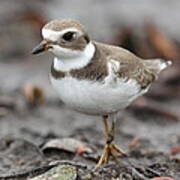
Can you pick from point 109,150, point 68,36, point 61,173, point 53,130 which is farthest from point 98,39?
point 61,173

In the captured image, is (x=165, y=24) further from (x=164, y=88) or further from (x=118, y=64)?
(x=118, y=64)

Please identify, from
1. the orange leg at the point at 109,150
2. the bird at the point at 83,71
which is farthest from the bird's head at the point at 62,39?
the orange leg at the point at 109,150

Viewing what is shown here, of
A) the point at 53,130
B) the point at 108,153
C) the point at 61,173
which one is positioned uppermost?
the point at 61,173

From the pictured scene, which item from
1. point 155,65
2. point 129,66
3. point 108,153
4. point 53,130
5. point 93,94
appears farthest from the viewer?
point 53,130

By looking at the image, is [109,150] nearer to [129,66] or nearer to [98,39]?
[129,66]

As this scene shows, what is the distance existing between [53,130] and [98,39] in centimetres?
346

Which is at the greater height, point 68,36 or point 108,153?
point 68,36

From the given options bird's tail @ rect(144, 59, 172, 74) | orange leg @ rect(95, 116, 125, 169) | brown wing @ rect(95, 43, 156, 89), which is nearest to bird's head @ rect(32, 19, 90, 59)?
brown wing @ rect(95, 43, 156, 89)

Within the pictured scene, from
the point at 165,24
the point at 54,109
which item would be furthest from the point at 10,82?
the point at 165,24

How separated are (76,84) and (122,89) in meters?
0.40

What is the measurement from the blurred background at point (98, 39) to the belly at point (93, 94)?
1263 mm

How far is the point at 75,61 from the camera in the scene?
5.29 m

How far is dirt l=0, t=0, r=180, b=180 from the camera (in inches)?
215

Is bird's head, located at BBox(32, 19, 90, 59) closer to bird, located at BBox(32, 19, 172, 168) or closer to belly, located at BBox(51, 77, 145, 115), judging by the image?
bird, located at BBox(32, 19, 172, 168)
